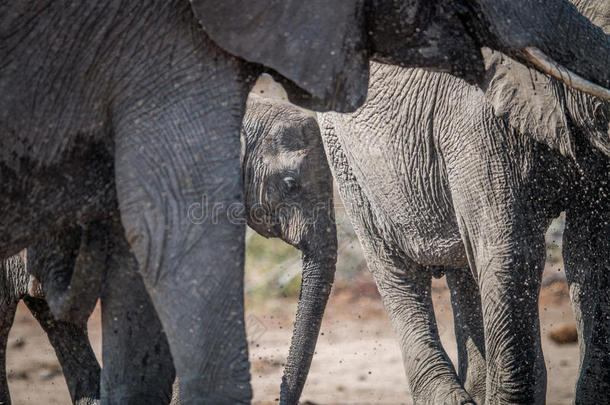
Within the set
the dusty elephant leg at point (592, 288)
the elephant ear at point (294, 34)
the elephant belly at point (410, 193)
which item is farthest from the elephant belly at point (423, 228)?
the elephant ear at point (294, 34)

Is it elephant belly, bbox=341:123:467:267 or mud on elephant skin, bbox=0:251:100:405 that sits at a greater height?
elephant belly, bbox=341:123:467:267

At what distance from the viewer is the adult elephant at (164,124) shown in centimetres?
219

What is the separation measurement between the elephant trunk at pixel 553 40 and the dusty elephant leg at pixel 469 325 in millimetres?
2025

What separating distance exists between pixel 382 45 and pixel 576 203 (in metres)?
1.17

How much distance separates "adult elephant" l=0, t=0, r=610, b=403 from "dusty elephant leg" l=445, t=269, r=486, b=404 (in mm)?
2337

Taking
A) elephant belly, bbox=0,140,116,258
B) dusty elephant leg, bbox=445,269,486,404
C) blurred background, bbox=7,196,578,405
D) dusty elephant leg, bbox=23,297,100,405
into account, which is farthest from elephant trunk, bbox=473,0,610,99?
blurred background, bbox=7,196,578,405

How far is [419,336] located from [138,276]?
174 cm

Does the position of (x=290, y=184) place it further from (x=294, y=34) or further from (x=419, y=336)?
(x=294, y=34)

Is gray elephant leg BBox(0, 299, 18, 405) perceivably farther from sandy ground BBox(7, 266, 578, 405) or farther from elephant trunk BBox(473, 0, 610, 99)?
elephant trunk BBox(473, 0, 610, 99)

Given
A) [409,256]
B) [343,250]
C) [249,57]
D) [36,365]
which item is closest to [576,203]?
[409,256]

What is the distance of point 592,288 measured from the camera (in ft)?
11.3

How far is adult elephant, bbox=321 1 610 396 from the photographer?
10.2 feet

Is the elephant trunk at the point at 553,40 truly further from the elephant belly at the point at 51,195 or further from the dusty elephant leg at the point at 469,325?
the dusty elephant leg at the point at 469,325

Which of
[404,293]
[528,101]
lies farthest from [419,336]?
[528,101]
